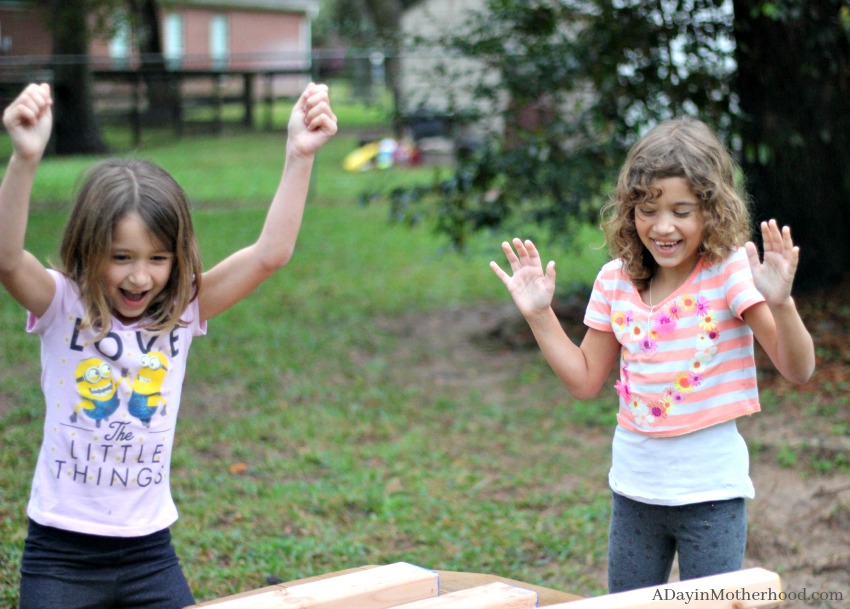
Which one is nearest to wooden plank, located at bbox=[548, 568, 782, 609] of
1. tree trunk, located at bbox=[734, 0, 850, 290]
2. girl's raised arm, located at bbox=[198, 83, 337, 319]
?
girl's raised arm, located at bbox=[198, 83, 337, 319]

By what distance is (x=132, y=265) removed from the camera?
2312 mm

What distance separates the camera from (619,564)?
2.49 m

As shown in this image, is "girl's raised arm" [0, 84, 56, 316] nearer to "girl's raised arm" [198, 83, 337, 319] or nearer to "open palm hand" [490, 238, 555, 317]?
"girl's raised arm" [198, 83, 337, 319]

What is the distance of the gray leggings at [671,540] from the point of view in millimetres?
2350

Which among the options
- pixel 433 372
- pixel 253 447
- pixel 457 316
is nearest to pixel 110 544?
pixel 253 447

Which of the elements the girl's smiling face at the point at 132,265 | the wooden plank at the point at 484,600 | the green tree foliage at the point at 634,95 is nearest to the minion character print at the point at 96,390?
the girl's smiling face at the point at 132,265

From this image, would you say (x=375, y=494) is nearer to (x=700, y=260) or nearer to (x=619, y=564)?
(x=619, y=564)

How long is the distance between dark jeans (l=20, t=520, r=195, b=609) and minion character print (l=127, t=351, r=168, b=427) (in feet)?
0.94

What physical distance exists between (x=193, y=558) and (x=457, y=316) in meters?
4.48

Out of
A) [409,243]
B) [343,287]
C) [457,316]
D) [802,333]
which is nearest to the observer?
[802,333]

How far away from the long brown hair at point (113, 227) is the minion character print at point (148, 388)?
7 cm

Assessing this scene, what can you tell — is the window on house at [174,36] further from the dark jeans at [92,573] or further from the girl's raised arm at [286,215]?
the dark jeans at [92,573]

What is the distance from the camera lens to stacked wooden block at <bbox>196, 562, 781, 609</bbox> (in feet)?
6.48

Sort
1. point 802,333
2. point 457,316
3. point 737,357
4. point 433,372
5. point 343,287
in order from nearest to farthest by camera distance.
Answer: point 802,333 → point 737,357 → point 433,372 → point 457,316 → point 343,287
